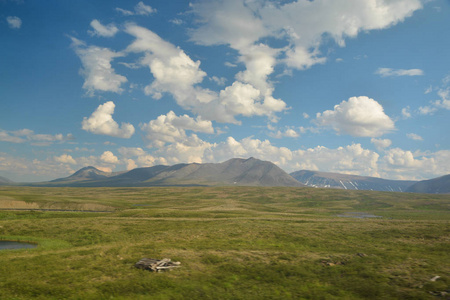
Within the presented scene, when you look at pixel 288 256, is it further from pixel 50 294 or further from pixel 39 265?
pixel 39 265

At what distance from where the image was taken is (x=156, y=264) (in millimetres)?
30312

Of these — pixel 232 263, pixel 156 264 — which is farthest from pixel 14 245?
pixel 232 263

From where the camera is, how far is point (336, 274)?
2944 cm

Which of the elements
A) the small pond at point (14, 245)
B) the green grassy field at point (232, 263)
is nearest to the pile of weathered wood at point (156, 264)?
the green grassy field at point (232, 263)

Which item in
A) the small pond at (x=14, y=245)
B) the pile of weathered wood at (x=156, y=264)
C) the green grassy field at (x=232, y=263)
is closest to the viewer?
the green grassy field at (x=232, y=263)

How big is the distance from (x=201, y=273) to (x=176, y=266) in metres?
3.44

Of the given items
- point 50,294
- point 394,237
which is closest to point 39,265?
point 50,294

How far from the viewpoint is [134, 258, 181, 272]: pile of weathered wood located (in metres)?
29.7

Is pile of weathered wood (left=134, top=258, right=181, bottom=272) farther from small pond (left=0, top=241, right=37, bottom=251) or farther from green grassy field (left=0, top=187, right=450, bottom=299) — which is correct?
small pond (left=0, top=241, right=37, bottom=251)

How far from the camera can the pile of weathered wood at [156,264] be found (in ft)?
97.4

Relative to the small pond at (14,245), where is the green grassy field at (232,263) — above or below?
above

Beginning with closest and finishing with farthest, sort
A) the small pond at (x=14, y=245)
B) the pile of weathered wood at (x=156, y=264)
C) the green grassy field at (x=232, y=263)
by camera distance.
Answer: the green grassy field at (x=232, y=263)
the pile of weathered wood at (x=156, y=264)
the small pond at (x=14, y=245)

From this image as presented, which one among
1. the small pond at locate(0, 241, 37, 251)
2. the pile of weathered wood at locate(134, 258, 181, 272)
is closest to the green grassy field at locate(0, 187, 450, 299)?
the pile of weathered wood at locate(134, 258, 181, 272)

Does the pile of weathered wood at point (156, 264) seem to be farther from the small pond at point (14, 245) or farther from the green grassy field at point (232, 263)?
the small pond at point (14, 245)
